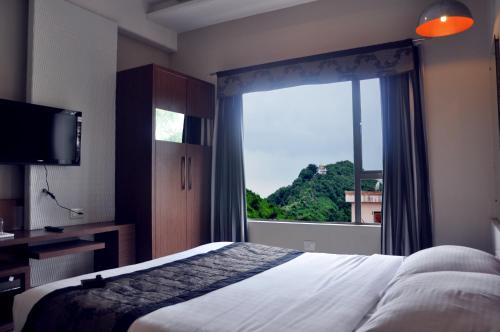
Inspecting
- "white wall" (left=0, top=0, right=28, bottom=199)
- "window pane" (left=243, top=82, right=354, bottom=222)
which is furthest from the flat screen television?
"window pane" (left=243, top=82, right=354, bottom=222)

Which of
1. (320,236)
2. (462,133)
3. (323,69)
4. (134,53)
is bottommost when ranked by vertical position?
(320,236)

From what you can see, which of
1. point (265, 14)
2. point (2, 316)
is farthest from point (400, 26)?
point (2, 316)

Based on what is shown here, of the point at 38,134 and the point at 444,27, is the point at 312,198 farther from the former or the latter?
the point at 38,134

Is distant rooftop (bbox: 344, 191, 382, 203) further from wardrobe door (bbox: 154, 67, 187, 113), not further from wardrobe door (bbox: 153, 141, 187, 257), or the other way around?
wardrobe door (bbox: 154, 67, 187, 113)

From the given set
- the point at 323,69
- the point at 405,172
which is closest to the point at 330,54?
the point at 323,69

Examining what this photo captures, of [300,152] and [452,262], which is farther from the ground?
[300,152]

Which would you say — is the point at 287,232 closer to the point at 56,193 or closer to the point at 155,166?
the point at 155,166

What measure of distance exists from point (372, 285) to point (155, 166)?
242 centimetres

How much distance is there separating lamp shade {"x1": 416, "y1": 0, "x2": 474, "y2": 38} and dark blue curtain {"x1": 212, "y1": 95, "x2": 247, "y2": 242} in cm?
214

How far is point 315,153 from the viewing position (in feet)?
12.9

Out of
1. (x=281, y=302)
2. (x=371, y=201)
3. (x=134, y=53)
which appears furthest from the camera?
(x=134, y=53)

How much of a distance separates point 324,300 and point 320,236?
216 cm

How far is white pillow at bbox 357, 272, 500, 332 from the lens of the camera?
1.05m

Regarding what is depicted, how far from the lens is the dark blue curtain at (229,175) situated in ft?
13.1
